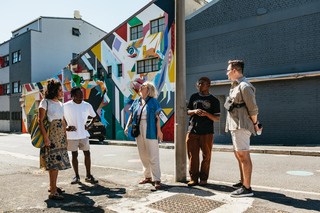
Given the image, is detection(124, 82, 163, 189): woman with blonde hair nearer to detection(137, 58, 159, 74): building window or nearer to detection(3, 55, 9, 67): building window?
detection(137, 58, 159, 74): building window

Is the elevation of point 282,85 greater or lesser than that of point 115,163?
greater

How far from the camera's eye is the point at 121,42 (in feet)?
66.0

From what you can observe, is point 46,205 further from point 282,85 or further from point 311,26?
point 311,26

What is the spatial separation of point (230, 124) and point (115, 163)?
4728 mm

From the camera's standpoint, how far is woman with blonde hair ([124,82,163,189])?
16.0ft

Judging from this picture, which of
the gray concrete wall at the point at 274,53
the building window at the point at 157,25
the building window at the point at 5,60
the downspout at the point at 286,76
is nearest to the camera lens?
the downspout at the point at 286,76

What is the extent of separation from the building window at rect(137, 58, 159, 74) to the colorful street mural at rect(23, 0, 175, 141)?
232mm

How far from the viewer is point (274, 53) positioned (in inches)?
515

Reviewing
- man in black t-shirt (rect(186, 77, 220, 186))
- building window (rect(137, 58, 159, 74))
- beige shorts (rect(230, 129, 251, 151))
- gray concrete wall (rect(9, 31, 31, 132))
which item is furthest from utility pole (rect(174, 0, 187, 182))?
gray concrete wall (rect(9, 31, 31, 132))

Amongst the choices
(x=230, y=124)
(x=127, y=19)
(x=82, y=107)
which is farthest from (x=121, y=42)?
(x=230, y=124)

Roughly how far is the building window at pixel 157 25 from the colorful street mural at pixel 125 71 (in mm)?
199

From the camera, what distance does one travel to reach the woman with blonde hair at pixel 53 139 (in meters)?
4.19

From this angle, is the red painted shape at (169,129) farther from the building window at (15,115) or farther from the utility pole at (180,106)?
the building window at (15,115)

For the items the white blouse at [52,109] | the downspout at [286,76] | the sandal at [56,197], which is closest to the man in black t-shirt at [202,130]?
the sandal at [56,197]
